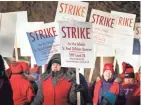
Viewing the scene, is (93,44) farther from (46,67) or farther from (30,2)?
(30,2)

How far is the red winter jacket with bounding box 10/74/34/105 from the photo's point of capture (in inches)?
89.3

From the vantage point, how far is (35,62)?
90.7 inches

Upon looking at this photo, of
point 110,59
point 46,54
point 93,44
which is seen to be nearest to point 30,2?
point 46,54

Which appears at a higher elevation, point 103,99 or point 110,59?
point 110,59

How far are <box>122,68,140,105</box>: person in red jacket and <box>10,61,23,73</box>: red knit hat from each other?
761 mm

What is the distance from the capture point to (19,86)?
7.47ft

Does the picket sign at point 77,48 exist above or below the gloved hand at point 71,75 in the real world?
above

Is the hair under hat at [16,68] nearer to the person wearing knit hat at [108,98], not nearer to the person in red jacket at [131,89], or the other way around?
the person wearing knit hat at [108,98]

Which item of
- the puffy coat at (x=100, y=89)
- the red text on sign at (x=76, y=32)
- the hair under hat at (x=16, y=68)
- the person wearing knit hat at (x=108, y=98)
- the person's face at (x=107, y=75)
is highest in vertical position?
the red text on sign at (x=76, y=32)

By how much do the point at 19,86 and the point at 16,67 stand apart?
14cm

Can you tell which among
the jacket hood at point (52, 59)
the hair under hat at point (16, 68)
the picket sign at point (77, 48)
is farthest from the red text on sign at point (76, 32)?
the hair under hat at point (16, 68)

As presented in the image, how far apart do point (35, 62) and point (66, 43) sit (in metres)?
0.26

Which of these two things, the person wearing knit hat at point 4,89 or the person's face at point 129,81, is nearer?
the person wearing knit hat at point 4,89

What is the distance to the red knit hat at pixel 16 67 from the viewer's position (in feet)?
7.47
